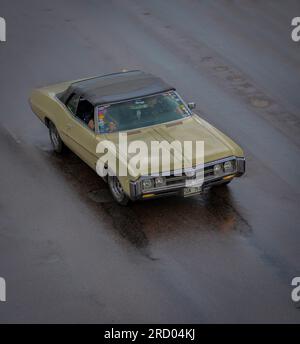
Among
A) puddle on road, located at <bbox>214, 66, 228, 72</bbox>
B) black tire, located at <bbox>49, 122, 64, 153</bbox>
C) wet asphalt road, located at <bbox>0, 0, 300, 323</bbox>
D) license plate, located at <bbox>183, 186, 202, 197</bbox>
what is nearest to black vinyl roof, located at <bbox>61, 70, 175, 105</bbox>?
black tire, located at <bbox>49, 122, 64, 153</bbox>

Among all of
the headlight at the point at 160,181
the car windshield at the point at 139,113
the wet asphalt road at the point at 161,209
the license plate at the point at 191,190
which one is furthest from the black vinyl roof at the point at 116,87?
the license plate at the point at 191,190

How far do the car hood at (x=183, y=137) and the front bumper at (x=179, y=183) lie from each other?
0.44ft

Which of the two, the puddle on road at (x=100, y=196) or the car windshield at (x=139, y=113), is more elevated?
the car windshield at (x=139, y=113)

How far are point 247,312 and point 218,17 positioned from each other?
13.4 meters

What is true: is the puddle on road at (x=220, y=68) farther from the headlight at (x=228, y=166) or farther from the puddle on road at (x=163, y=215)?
the headlight at (x=228, y=166)

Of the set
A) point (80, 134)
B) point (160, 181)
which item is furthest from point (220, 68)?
point (160, 181)

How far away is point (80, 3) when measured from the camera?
23.1m

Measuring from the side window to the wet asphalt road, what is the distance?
3.35 ft

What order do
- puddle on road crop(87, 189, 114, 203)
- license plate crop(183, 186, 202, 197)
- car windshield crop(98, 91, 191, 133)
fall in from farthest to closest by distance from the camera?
1. car windshield crop(98, 91, 191, 133)
2. puddle on road crop(87, 189, 114, 203)
3. license plate crop(183, 186, 202, 197)

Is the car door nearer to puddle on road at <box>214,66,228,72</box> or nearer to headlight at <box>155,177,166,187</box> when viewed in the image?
headlight at <box>155,177,166,187</box>

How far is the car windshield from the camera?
12.8 meters

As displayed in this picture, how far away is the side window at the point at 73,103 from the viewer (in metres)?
13.5

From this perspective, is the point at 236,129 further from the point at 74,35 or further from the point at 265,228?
the point at 74,35

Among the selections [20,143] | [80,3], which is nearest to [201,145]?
[20,143]
